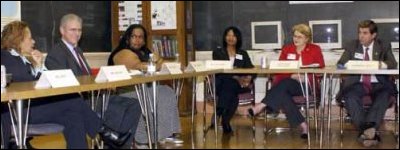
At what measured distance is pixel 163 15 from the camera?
18.6 feet

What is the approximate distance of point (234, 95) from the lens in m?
4.48

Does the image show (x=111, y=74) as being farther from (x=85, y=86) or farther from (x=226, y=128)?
(x=226, y=128)

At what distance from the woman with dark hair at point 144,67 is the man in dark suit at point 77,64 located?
0.90 feet

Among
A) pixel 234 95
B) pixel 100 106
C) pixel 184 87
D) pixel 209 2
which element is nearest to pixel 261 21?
pixel 209 2

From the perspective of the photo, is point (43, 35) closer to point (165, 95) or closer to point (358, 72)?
point (165, 95)

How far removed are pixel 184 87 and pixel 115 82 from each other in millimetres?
2857

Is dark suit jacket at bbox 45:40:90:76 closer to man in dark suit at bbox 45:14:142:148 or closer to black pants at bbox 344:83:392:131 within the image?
man in dark suit at bbox 45:14:142:148

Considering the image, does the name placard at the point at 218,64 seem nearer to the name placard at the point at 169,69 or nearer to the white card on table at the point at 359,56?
the name placard at the point at 169,69

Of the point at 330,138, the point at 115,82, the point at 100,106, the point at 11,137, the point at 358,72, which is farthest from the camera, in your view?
the point at 330,138

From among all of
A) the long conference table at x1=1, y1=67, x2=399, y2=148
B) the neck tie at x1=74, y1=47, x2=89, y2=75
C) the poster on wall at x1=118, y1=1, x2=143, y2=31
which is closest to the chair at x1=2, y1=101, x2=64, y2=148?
the long conference table at x1=1, y1=67, x2=399, y2=148

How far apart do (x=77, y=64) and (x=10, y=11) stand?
115cm

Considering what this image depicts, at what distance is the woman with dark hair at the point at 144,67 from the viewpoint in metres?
3.87

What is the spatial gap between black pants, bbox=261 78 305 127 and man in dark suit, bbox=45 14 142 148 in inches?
45.6

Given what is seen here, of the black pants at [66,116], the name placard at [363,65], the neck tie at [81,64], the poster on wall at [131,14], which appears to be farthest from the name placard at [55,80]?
the poster on wall at [131,14]
